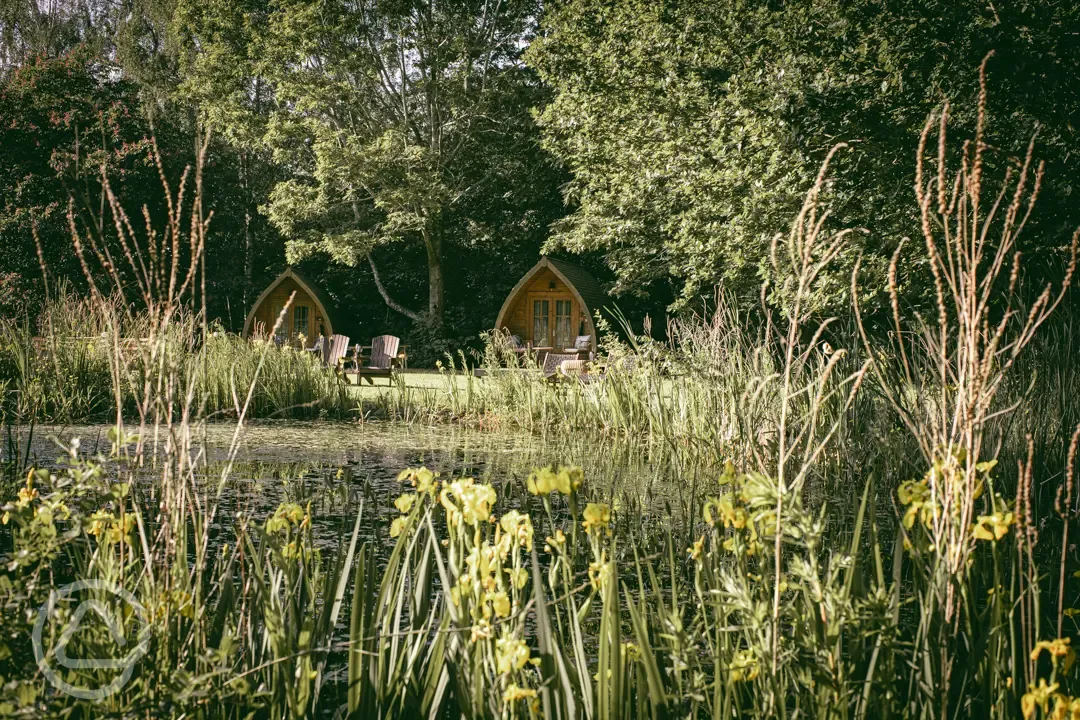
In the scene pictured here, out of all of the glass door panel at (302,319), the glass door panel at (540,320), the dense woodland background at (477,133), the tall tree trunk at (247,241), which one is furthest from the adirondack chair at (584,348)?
the tall tree trunk at (247,241)

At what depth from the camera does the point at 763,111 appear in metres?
12.4

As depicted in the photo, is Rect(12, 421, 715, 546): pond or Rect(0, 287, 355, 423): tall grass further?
Rect(0, 287, 355, 423): tall grass

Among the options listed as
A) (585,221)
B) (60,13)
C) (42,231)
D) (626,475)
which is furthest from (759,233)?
(60,13)

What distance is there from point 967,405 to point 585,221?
1756 cm

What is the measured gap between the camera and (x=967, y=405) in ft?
4.88

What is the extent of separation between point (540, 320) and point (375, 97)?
6.72 m

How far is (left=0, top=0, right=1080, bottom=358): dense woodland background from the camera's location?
28.8ft

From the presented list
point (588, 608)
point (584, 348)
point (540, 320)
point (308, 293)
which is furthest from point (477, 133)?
point (588, 608)

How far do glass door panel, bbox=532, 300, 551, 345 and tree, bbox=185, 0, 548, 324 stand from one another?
2462mm

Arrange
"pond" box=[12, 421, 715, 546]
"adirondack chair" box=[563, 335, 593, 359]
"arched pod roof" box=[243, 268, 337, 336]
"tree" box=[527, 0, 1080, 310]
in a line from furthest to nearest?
1. "arched pod roof" box=[243, 268, 337, 336]
2. "adirondack chair" box=[563, 335, 593, 359]
3. "tree" box=[527, 0, 1080, 310]
4. "pond" box=[12, 421, 715, 546]

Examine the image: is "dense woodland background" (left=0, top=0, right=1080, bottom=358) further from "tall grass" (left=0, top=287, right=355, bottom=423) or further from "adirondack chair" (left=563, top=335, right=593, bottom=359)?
"tall grass" (left=0, top=287, right=355, bottom=423)

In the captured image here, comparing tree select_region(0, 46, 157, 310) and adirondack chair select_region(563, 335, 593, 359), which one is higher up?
tree select_region(0, 46, 157, 310)

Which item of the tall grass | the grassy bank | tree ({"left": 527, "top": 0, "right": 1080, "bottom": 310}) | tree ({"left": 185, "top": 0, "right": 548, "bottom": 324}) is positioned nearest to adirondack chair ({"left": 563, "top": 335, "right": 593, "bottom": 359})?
tree ({"left": 527, "top": 0, "right": 1080, "bottom": 310})

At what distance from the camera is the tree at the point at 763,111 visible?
6504mm
